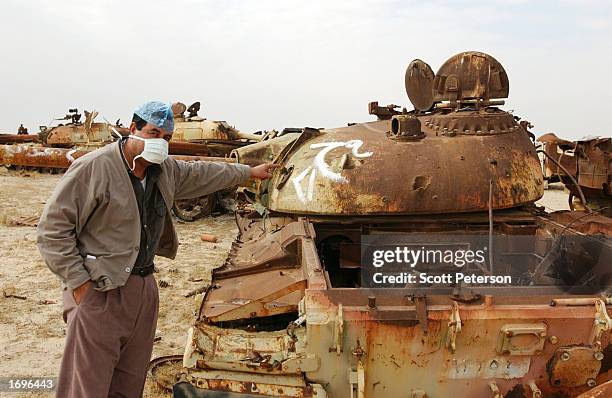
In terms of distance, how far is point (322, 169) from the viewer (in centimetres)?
482

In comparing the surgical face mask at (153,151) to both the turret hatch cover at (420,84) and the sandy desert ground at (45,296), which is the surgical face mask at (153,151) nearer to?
the sandy desert ground at (45,296)

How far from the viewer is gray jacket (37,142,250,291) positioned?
2.86 metres

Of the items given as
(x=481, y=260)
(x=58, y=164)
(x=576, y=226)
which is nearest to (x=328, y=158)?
(x=481, y=260)

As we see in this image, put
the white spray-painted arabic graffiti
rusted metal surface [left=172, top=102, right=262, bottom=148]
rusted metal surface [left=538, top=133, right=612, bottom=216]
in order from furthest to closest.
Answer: rusted metal surface [left=172, top=102, right=262, bottom=148] → rusted metal surface [left=538, top=133, right=612, bottom=216] → the white spray-painted arabic graffiti

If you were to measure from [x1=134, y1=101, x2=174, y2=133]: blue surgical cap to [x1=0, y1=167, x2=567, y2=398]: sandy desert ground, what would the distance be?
2535 millimetres

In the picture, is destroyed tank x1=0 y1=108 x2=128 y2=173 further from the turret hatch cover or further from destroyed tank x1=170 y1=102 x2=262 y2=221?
the turret hatch cover

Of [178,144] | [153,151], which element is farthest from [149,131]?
[178,144]

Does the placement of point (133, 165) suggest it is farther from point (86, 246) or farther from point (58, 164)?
point (58, 164)

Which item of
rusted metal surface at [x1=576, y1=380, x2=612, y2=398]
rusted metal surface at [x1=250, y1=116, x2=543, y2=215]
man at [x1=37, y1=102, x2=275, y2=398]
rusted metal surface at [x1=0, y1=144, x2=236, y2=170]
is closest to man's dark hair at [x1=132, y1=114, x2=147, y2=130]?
man at [x1=37, y1=102, x2=275, y2=398]

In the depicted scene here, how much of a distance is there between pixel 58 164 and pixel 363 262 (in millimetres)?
11214

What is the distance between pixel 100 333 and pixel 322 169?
230cm

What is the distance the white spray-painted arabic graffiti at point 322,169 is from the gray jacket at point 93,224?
1918mm

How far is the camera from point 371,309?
3037mm

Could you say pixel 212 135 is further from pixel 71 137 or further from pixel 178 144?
pixel 71 137
